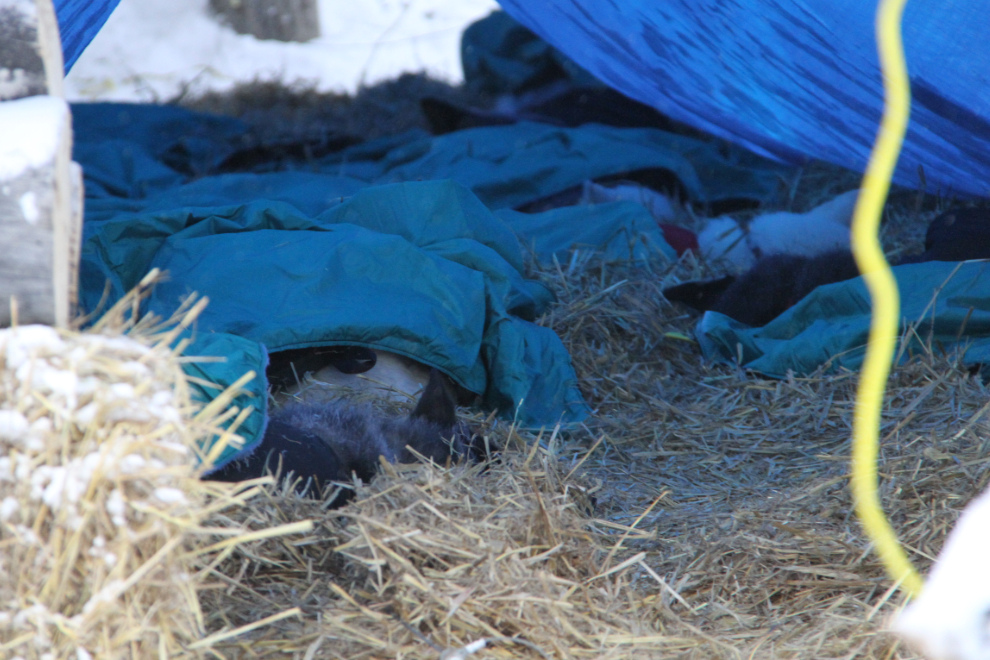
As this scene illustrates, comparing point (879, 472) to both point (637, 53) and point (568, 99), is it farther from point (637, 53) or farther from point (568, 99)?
point (568, 99)

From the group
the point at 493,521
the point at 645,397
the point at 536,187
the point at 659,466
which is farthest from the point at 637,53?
the point at 493,521

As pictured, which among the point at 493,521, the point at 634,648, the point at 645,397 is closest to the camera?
the point at 634,648

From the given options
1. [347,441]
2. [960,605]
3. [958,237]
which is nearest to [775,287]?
[958,237]

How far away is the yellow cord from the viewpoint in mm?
1909

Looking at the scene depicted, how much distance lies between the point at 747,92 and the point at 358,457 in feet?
8.97

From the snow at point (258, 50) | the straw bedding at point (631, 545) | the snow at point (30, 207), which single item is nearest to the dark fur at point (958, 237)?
the straw bedding at point (631, 545)

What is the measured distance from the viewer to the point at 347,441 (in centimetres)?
222

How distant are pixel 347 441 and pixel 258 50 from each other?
816 cm

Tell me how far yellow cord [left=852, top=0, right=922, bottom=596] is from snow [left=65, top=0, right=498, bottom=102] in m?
5.64

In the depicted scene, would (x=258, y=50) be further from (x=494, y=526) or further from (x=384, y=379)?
(x=494, y=526)

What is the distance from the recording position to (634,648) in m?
1.72

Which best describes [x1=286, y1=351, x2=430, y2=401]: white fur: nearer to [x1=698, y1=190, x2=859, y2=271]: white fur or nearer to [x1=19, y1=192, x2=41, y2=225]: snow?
[x1=19, y1=192, x2=41, y2=225]: snow

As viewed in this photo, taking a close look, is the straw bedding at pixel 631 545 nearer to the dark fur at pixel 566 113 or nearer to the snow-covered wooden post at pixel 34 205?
the snow-covered wooden post at pixel 34 205

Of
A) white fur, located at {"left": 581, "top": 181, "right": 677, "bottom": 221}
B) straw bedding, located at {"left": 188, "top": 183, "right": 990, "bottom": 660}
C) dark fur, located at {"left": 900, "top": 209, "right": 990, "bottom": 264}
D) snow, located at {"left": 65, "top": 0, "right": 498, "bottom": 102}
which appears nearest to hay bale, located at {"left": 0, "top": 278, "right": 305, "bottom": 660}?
straw bedding, located at {"left": 188, "top": 183, "right": 990, "bottom": 660}
